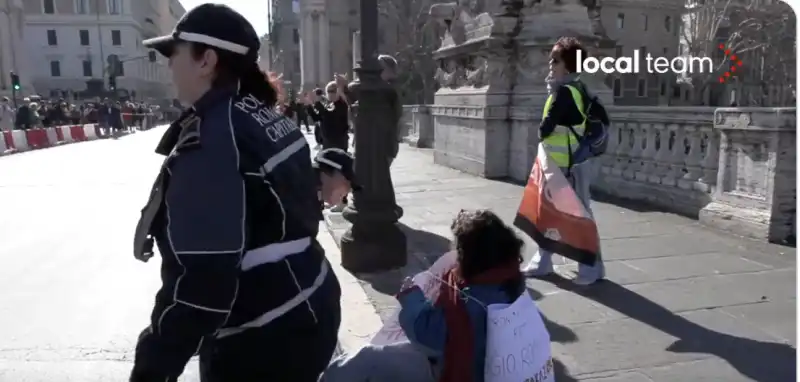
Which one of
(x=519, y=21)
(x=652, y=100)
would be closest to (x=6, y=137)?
(x=519, y=21)

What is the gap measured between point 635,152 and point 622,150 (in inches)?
11.1

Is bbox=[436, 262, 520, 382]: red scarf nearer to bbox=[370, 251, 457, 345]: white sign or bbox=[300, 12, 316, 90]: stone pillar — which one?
bbox=[370, 251, 457, 345]: white sign

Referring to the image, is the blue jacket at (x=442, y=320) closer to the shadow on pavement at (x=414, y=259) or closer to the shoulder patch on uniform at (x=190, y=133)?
the shoulder patch on uniform at (x=190, y=133)

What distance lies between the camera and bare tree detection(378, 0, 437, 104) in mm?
50812

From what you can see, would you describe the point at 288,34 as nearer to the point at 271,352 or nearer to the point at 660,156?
the point at 660,156

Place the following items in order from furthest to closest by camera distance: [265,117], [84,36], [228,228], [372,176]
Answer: [84,36], [372,176], [265,117], [228,228]

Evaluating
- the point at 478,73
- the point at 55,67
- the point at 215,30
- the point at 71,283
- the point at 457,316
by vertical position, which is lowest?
the point at 71,283

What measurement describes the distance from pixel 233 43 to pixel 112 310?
12.9 feet

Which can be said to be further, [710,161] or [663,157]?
[663,157]

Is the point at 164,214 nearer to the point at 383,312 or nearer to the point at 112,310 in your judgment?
the point at 383,312

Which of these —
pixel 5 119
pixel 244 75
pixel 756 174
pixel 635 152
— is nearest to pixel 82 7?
pixel 5 119

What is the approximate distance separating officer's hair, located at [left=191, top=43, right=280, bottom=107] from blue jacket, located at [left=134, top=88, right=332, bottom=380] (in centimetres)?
5

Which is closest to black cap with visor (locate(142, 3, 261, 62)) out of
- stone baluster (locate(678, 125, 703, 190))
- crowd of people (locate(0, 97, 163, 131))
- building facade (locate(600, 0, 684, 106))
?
stone baluster (locate(678, 125, 703, 190))

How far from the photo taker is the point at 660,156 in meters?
8.58
